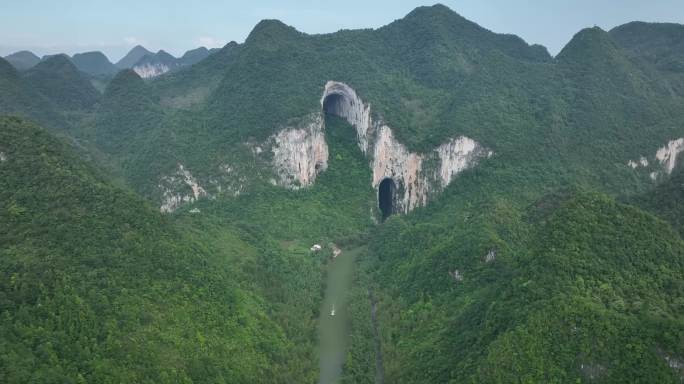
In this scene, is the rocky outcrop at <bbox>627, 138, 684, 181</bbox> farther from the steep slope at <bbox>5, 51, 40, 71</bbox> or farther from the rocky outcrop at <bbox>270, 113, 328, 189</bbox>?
the steep slope at <bbox>5, 51, 40, 71</bbox>

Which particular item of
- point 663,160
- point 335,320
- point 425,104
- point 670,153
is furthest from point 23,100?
point 670,153

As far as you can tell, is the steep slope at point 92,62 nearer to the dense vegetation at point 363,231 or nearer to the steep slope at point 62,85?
the steep slope at point 62,85

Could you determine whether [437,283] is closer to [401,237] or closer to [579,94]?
[401,237]

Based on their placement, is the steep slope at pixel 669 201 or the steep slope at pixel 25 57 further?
the steep slope at pixel 25 57

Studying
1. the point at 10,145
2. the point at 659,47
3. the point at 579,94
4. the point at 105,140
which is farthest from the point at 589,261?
the point at 659,47

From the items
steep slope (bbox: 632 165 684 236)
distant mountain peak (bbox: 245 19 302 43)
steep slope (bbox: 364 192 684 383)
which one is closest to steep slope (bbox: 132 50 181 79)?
distant mountain peak (bbox: 245 19 302 43)

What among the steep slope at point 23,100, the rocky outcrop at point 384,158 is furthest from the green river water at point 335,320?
the steep slope at point 23,100

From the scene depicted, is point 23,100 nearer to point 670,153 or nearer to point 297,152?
point 297,152
